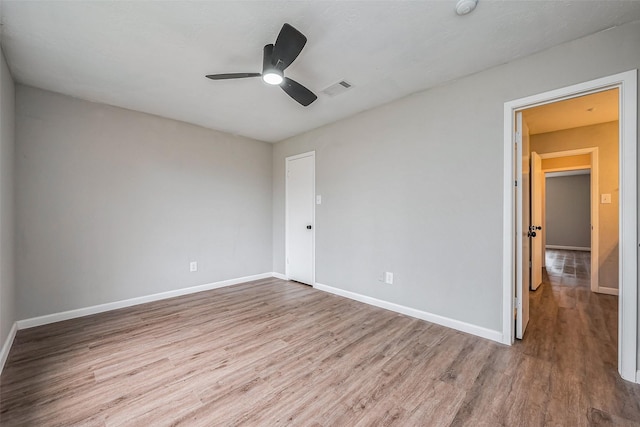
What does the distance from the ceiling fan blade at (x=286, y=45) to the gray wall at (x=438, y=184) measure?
66.8 inches

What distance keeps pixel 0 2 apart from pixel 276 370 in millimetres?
3068

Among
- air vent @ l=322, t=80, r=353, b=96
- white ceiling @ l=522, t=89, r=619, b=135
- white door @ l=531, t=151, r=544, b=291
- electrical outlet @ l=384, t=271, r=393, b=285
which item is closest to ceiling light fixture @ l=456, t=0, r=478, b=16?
air vent @ l=322, t=80, r=353, b=96

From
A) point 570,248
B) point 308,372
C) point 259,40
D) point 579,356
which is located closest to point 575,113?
point 579,356

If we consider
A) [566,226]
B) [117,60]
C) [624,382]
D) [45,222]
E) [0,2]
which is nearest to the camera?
[0,2]

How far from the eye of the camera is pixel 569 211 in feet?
27.1

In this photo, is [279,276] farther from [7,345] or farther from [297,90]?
[297,90]

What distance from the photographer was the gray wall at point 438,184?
216cm

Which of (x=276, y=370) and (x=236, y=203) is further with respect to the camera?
(x=236, y=203)

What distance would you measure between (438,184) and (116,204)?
3837 mm

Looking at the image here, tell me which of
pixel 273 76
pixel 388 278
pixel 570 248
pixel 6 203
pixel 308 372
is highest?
pixel 273 76

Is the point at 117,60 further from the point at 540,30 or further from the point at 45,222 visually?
the point at 540,30

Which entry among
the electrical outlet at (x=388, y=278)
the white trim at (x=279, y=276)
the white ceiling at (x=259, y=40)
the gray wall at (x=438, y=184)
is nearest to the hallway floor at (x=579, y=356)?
the gray wall at (x=438, y=184)

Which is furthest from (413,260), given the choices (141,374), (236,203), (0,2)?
(0,2)

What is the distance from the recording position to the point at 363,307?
3.23 meters
